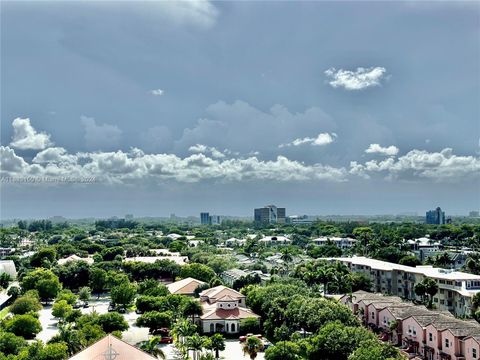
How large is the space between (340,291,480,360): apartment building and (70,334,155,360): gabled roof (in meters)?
19.1

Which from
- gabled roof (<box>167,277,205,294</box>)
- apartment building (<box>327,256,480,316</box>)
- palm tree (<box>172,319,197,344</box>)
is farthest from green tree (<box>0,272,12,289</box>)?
apartment building (<box>327,256,480,316</box>)

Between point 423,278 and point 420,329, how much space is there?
16535mm

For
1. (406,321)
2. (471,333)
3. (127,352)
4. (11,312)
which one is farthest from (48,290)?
(471,333)

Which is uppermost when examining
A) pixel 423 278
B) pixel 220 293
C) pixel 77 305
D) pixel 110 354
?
pixel 423 278

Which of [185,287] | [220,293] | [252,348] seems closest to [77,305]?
[185,287]

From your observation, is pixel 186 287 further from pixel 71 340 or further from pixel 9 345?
pixel 9 345

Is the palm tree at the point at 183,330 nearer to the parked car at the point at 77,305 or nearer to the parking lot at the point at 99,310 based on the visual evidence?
the parking lot at the point at 99,310

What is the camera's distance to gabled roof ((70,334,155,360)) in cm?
2700

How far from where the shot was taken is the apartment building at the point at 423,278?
4703cm

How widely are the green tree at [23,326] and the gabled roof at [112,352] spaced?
15354mm

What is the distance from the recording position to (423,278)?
52.0 m

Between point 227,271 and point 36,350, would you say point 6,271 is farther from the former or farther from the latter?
point 36,350

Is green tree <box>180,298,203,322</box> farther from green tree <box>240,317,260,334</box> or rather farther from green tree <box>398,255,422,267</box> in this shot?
green tree <box>398,255,422,267</box>

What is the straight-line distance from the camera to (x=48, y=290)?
2283 inches
